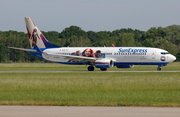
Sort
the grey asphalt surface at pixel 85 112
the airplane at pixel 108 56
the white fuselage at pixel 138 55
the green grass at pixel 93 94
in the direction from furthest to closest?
1. the airplane at pixel 108 56
2. the white fuselage at pixel 138 55
3. the green grass at pixel 93 94
4. the grey asphalt surface at pixel 85 112

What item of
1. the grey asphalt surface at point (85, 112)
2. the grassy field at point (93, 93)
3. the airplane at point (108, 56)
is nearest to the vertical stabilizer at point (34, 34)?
the airplane at point (108, 56)

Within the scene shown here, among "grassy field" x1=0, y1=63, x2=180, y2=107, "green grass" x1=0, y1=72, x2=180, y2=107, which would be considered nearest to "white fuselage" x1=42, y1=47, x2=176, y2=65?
"grassy field" x1=0, y1=63, x2=180, y2=107

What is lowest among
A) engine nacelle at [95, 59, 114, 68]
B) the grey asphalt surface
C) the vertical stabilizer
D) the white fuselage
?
the grey asphalt surface

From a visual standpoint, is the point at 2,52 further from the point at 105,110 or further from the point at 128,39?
the point at 105,110

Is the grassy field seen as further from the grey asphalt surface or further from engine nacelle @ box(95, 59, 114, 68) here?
engine nacelle @ box(95, 59, 114, 68)

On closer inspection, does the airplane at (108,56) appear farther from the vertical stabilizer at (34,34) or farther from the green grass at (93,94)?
the green grass at (93,94)

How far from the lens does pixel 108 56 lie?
5412 centimetres

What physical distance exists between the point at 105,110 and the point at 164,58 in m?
39.2

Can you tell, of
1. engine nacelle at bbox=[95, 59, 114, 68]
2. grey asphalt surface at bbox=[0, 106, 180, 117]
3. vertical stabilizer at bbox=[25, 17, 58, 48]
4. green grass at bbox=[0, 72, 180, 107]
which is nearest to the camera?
grey asphalt surface at bbox=[0, 106, 180, 117]

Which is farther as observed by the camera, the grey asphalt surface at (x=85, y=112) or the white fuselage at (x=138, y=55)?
the white fuselage at (x=138, y=55)

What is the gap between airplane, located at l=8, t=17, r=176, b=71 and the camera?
51844 millimetres

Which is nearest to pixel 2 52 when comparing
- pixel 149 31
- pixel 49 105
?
pixel 149 31

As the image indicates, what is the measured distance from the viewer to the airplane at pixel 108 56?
170ft

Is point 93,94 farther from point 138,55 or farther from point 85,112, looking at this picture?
point 138,55
